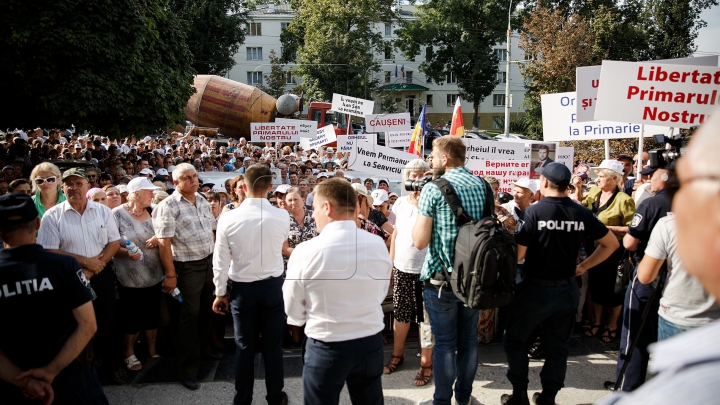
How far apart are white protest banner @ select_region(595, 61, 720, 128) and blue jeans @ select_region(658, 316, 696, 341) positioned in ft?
8.78

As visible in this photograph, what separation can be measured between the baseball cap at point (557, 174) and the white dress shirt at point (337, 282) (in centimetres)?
155

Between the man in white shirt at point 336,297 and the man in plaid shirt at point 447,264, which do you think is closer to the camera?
the man in white shirt at point 336,297

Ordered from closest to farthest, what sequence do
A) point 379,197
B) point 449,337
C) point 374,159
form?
point 449,337, point 379,197, point 374,159

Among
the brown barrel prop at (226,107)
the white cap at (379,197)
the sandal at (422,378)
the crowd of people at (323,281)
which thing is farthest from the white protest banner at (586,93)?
the brown barrel prop at (226,107)

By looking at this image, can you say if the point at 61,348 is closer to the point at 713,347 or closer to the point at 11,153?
the point at 713,347

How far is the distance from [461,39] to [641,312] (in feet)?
134

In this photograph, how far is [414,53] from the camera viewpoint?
43.0 m

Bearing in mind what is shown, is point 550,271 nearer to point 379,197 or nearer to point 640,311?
point 640,311

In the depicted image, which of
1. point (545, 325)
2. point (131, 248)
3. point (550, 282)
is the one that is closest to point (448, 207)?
point (550, 282)

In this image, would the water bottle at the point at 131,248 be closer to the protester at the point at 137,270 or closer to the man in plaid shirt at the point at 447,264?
the protester at the point at 137,270

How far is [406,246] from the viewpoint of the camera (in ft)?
14.3

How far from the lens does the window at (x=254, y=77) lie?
156ft

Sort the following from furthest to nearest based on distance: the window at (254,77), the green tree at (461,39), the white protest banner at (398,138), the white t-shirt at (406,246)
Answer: the window at (254,77)
the green tree at (461,39)
the white protest banner at (398,138)
the white t-shirt at (406,246)

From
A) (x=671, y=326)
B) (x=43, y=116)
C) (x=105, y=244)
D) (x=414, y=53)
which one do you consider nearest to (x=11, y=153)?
(x=43, y=116)
